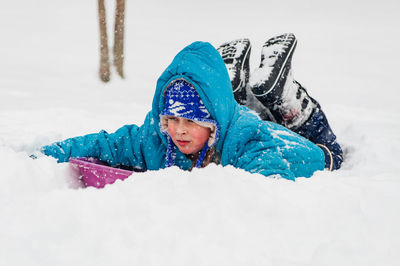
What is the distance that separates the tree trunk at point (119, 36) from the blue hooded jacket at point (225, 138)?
4391 mm

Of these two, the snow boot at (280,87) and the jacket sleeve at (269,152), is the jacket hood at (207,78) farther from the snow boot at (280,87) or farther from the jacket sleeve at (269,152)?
the snow boot at (280,87)

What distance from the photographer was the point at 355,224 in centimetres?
116

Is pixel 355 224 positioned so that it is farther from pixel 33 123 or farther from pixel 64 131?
pixel 33 123

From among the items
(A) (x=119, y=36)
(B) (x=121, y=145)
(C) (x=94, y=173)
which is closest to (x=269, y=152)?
(C) (x=94, y=173)

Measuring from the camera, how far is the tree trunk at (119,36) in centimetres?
623

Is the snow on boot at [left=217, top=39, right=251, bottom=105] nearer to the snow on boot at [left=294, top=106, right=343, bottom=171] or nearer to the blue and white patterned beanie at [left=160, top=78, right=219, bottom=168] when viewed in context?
the snow on boot at [left=294, top=106, right=343, bottom=171]

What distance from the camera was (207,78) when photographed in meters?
1.99

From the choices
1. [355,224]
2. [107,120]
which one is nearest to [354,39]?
[107,120]

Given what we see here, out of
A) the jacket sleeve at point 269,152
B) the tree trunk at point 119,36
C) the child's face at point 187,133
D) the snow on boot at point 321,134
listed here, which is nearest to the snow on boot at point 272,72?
the snow on boot at point 321,134

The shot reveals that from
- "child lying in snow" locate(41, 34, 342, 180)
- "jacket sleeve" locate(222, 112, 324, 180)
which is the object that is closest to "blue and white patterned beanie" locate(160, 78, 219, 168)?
"child lying in snow" locate(41, 34, 342, 180)

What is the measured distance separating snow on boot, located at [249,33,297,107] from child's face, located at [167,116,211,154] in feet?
2.81

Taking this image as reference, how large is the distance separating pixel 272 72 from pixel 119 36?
433 centimetres

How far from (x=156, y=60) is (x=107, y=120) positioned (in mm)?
6880

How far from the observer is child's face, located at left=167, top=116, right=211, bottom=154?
2.11 m
